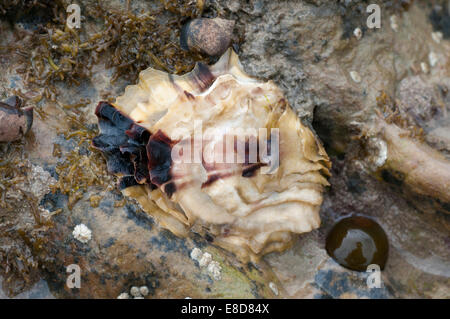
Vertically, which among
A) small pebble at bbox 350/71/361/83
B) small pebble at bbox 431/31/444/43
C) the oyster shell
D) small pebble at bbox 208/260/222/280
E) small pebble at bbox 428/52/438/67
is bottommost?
small pebble at bbox 208/260/222/280

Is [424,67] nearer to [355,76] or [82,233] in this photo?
[355,76]

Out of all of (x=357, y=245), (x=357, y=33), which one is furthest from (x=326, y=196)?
(x=357, y=33)

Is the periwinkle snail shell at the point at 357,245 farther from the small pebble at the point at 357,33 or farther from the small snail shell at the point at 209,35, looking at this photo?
the small snail shell at the point at 209,35

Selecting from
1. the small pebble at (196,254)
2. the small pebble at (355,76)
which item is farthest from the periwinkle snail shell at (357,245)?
the small pebble at (355,76)

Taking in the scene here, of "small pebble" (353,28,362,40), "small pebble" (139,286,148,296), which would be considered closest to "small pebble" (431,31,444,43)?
"small pebble" (353,28,362,40)

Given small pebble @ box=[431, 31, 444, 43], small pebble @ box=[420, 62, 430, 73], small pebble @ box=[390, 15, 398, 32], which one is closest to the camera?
small pebble @ box=[390, 15, 398, 32]

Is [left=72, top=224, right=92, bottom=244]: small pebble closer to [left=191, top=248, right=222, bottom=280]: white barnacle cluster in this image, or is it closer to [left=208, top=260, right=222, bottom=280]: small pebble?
[left=191, top=248, right=222, bottom=280]: white barnacle cluster
